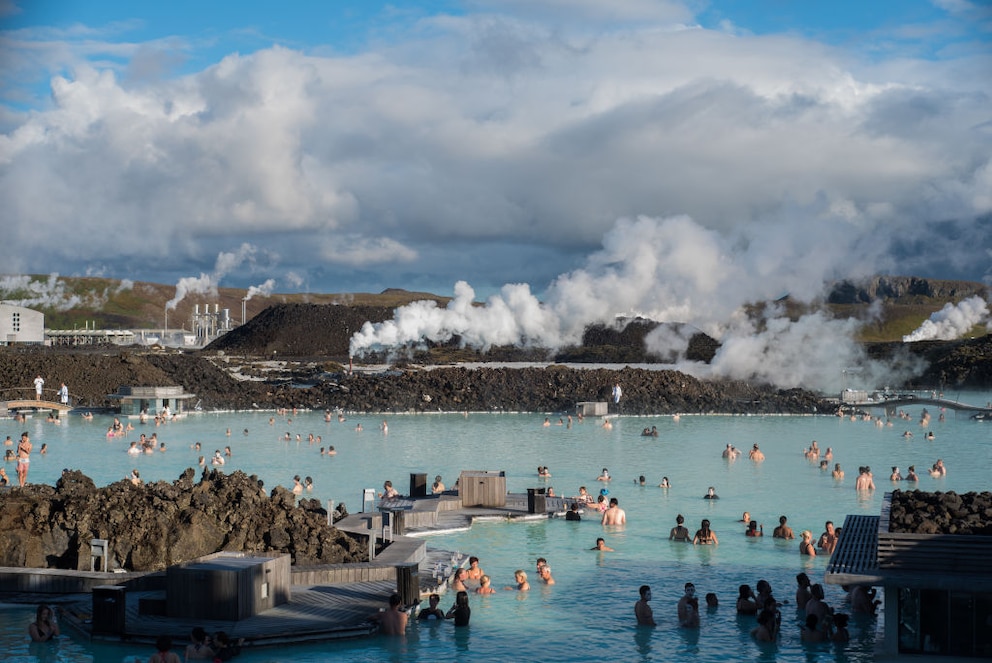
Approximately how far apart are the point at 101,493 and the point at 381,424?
35.2 m

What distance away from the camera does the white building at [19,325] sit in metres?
132

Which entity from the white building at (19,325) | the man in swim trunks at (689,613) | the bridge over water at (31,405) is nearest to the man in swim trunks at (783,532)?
the man in swim trunks at (689,613)

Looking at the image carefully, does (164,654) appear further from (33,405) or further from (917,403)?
(917,403)

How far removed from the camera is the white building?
132 meters

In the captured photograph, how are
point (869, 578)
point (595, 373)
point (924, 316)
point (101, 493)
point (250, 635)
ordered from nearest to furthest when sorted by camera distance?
point (869, 578)
point (250, 635)
point (101, 493)
point (595, 373)
point (924, 316)

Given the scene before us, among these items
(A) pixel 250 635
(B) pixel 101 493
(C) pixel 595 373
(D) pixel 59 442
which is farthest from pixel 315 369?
(A) pixel 250 635

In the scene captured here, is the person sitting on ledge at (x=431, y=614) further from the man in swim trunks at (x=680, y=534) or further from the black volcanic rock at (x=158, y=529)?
the man in swim trunks at (x=680, y=534)

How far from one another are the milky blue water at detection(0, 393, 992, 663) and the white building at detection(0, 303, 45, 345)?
84.7m

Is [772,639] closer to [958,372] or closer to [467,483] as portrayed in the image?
[467,483]

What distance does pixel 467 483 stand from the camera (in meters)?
27.8

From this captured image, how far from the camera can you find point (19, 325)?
136m

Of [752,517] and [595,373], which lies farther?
[595,373]

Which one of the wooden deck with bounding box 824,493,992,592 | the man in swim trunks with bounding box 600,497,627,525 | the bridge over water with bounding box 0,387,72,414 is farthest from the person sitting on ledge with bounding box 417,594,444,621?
the bridge over water with bounding box 0,387,72,414

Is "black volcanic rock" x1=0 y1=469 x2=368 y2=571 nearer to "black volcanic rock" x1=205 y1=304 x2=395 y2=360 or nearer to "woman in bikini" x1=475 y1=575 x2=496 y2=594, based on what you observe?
"woman in bikini" x1=475 y1=575 x2=496 y2=594
